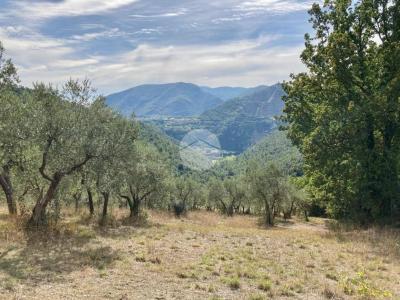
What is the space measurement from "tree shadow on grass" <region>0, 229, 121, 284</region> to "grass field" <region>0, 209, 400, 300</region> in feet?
0.12

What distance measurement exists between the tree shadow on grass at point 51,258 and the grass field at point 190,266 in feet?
0.12

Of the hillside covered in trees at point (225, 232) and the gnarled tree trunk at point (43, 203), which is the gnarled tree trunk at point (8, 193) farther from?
the gnarled tree trunk at point (43, 203)

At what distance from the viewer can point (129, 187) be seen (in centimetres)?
4116

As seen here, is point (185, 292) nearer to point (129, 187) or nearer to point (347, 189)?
point (347, 189)

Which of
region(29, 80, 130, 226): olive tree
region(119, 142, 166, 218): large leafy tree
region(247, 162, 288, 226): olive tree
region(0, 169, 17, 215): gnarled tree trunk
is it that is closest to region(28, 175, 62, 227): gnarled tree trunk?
region(29, 80, 130, 226): olive tree

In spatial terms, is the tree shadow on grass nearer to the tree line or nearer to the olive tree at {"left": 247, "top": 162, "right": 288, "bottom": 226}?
the tree line

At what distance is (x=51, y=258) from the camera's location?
17.1m

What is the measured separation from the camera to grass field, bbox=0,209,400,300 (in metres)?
13.2

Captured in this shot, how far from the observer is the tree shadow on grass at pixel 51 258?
1455cm

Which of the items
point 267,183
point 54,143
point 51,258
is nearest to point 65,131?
point 54,143

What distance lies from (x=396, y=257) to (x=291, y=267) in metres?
6.43

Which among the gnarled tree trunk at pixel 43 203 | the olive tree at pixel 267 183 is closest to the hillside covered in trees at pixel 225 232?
the gnarled tree trunk at pixel 43 203

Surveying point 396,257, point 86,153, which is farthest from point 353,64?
point 86,153

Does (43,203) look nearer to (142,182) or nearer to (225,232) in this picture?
(225,232)
